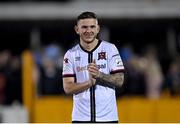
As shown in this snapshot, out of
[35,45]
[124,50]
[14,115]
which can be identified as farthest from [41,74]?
[35,45]

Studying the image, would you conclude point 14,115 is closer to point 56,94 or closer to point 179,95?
point 56,94

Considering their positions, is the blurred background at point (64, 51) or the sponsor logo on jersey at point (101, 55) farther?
the blurred background at point (64, 51)

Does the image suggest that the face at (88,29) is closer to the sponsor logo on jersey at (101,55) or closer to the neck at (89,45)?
the neck at (89,45)

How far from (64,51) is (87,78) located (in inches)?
643

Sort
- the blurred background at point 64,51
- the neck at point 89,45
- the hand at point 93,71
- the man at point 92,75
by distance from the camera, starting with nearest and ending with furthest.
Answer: the hand at point 93,71 → the man at point 92,75 → the neck at point 89,45 → the blurred background at point 64,51


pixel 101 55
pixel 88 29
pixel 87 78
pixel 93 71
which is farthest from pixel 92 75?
pixel 88 29

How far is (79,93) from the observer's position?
28.0 feet

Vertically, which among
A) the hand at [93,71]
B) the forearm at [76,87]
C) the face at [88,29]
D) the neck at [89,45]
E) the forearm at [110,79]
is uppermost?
the face at [88,29]

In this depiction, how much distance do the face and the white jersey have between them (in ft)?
0.47

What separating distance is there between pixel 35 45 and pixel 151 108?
413 inches

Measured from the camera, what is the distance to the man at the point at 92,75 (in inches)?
334

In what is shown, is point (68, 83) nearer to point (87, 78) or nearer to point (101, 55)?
point (87, 78)

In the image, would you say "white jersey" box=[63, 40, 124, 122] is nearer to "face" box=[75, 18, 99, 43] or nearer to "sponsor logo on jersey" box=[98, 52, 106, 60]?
"sponsor logo on jersey" box=[98, 52, 106, 60]

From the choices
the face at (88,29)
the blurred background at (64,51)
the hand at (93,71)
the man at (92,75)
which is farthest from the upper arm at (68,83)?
the blurred background at (64,51)
